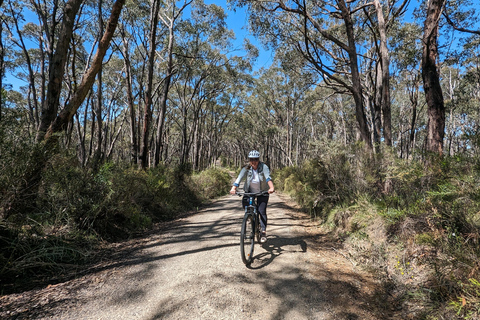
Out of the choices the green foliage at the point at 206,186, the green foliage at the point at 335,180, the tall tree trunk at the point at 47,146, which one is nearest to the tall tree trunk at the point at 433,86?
the green foliage at the point at 335,180

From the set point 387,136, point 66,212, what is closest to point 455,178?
point 387,136

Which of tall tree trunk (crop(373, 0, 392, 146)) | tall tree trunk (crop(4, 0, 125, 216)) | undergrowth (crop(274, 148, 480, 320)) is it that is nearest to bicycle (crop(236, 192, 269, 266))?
undergrowth (crop(274, 148, 480, 320))

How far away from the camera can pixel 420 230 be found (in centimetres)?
319

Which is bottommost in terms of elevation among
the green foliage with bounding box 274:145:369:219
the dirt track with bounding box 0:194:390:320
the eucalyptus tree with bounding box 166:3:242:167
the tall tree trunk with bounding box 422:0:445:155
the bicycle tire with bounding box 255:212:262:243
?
the dirt track with bounding box 0:194:390:320

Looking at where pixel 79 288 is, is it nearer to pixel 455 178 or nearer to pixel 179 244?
pixel 179 244

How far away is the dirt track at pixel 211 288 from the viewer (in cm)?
246

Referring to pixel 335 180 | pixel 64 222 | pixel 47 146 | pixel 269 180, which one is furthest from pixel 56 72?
pixel 335 180

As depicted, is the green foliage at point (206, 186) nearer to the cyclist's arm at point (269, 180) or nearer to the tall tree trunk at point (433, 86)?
the cyclist's arm at point (269, 180)

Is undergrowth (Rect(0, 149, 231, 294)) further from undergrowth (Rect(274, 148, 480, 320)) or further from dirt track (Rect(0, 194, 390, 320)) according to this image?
undergrowth (Rect(274, 148, 480, 320))

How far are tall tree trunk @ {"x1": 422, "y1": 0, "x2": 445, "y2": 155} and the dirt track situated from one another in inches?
150

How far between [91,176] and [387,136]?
7.53m

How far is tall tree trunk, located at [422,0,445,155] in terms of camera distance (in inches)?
219

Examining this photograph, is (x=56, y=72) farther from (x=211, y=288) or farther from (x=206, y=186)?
(x=206, y=186)

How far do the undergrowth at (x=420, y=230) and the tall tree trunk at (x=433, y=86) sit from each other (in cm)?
149
